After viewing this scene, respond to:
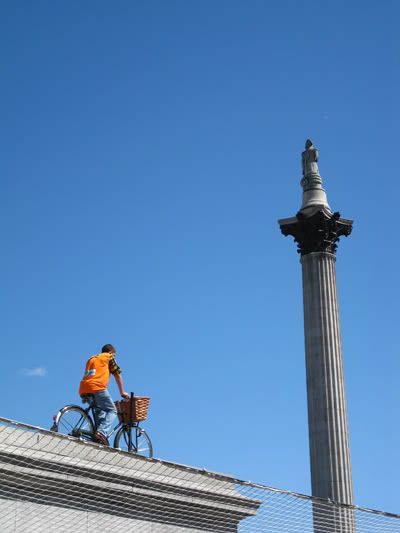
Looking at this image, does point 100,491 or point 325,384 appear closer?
point 100,491

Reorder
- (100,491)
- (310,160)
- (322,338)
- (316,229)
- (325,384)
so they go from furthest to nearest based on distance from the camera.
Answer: (310,160), (316,229), (322,338), (325,384), (100,491)

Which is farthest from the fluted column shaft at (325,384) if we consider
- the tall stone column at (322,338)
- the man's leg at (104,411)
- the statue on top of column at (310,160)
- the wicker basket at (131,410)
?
the man's leg at (104,411)

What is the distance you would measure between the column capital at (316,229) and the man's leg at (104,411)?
511 inches

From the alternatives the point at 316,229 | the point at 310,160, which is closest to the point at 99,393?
the point at 316,229

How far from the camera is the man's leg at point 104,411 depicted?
48.4ft

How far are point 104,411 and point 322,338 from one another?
1190 cm

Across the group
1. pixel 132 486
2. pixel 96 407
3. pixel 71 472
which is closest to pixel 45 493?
pixel 71 472

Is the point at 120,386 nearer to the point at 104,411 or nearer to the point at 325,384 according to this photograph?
the point at 104,411

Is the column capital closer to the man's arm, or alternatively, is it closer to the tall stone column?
the tall stone column

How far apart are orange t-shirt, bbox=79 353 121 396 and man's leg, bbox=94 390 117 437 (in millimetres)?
108

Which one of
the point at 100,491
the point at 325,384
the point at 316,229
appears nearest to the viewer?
the point at 100,491

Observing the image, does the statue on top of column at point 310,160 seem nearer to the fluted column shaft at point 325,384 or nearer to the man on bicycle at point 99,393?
the fluted column shaft at point 325,384

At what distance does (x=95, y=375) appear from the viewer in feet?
48.9

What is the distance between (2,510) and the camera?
39.1 ft
